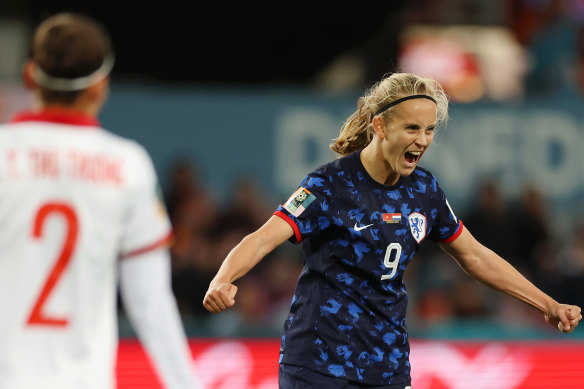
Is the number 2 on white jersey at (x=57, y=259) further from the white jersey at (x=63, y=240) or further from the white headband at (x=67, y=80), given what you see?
the white headband at (x=67, y=80)

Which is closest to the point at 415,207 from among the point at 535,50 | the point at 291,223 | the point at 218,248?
the point at 291,223

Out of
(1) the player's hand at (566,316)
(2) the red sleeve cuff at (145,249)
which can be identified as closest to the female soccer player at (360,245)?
(1) the player's hand at (566,316)

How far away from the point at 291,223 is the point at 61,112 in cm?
150

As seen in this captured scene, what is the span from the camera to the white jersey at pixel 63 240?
108 inches

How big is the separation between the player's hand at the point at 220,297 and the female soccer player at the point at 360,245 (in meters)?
0.26

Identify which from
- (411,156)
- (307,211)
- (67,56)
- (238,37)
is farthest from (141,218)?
(238,37)

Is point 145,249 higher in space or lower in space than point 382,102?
lower

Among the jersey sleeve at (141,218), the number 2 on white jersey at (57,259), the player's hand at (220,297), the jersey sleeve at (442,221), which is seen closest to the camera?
the number 2 on white jersey at (57,259)

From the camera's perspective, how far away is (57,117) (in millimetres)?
2830

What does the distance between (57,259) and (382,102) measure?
204cm

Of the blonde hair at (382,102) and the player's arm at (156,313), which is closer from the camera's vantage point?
the player's arm at (156,313)

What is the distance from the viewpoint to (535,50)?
13.8m

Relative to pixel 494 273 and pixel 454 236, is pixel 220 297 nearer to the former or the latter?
pixel 454 236

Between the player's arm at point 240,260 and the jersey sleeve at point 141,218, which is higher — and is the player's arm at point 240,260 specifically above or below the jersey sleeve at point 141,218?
below
